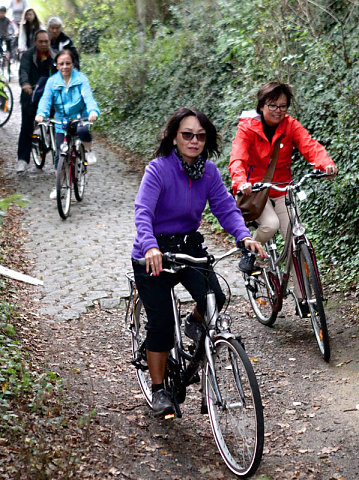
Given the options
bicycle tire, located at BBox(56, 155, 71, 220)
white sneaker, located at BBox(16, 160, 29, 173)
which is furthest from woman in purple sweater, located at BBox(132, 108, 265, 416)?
white sneaker, located at BBox(16, 160, 29, 173)

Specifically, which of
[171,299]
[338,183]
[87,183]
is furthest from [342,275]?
[87,183]

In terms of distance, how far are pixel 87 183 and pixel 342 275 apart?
260 inches

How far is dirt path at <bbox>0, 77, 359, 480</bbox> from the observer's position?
4363 millimetres

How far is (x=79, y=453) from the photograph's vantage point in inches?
164

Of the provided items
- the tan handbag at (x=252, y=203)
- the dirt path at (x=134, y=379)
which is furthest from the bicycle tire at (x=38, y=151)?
the tan handbag at (x=252, y=203)

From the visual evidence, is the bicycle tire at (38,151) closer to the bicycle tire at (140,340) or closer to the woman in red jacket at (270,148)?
the woman in red jacket at (270,148)

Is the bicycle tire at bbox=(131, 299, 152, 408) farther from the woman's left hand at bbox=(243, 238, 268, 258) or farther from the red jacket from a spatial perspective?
the red jacket

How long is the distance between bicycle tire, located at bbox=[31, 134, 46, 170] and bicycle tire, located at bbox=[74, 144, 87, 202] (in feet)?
5.98

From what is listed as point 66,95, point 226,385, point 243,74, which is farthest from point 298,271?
point 243,74

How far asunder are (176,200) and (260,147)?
203cm

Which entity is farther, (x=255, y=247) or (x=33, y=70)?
(x=33, y=70)

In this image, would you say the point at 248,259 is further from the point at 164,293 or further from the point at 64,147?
the point at 64,147

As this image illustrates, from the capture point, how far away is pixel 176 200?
4398 mm

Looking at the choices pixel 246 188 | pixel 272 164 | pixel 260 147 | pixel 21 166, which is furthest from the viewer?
pixel 21 166
